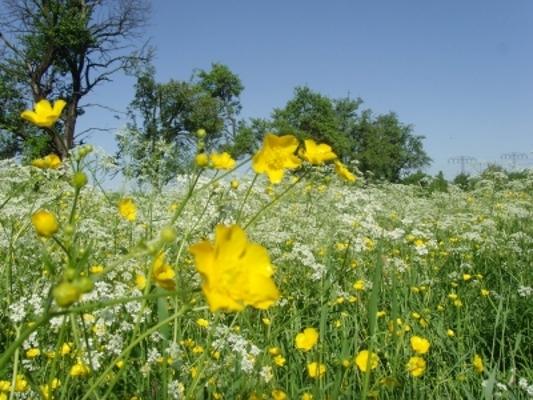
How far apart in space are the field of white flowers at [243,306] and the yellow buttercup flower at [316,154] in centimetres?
5

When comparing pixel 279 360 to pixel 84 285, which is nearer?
pixel 84 285

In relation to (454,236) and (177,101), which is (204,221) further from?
(177,101)

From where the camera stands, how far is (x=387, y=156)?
38188 millimetres

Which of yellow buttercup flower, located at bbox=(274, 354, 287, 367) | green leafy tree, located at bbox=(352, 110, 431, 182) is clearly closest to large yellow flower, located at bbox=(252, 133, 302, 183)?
yellow buttercup flower, located at bbox=(274, 354, 287, 367)

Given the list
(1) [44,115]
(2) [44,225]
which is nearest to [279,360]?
(1) [44,115]

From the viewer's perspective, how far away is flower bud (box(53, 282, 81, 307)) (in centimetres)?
49

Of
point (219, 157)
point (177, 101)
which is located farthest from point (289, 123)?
point (219, 157)

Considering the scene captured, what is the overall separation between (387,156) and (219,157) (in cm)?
3794

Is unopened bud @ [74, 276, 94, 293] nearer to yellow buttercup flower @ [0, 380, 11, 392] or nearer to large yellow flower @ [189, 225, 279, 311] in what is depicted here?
large yellow flower @ [189, 225, 279, 311]

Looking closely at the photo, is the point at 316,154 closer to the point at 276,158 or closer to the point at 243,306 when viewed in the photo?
the point at 276,158

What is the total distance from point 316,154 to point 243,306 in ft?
2.46

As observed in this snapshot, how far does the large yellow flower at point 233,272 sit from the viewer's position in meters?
0.63

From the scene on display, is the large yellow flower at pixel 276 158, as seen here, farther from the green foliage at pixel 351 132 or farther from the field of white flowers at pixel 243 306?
the green foliage at pixel 351 132

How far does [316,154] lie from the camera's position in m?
1.34
